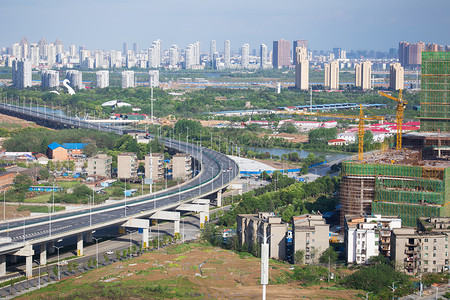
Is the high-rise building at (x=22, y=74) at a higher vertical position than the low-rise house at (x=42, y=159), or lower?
higher

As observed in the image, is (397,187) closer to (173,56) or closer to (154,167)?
(154,167)

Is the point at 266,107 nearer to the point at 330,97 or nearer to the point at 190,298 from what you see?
the point at 330,97

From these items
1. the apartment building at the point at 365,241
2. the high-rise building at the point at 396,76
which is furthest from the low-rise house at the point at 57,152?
Result: the high-rise building at the point at 396,76

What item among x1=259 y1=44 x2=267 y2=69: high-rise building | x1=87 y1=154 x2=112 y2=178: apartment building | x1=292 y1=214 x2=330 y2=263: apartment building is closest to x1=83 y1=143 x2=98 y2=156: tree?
x1=87 y1=154 x2=112 y2=178: apartment building

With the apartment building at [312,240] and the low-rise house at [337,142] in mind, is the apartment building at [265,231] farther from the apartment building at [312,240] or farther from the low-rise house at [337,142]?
the low-rise house at [337,142]

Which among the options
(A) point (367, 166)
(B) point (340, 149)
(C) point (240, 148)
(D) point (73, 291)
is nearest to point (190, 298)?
(D) point (73, 291)

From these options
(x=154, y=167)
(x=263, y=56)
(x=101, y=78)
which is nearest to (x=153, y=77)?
(x=101, y=78)
